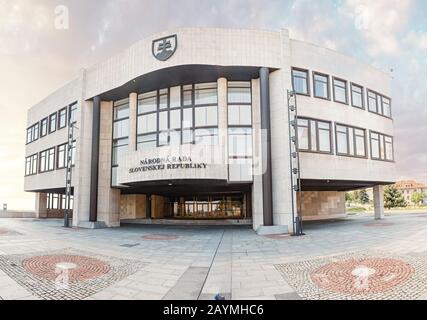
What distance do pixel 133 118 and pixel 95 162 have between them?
5154 millimetres

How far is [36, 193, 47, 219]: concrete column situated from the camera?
3759 cm

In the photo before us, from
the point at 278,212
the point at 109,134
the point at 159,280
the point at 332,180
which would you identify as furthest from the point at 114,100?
the point at 159,280

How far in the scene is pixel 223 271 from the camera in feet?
28.1

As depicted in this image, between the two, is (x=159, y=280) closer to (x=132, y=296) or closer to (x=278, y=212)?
(x=132, y=296)

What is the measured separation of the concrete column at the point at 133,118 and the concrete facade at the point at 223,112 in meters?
0.08

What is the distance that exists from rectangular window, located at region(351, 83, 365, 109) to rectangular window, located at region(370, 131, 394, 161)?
262cm

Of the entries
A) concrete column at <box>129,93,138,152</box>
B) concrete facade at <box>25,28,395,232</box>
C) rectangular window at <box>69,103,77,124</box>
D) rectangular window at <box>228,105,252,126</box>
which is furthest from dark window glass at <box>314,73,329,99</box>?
rectangular window at <box>69,103,77,124</box>

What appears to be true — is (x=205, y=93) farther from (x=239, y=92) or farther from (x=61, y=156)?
(x=61, y=156)

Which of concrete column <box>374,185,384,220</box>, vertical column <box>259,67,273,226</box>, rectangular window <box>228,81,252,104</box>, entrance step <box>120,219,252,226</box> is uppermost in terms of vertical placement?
rectangular window <box>228,81,252,104</box>

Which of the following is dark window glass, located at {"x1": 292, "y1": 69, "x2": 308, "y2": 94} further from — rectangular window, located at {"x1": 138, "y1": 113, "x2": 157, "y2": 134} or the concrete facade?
rectangular window, located at {"x1": 138, "y1": 113, "x2": 157, "y2": 134}

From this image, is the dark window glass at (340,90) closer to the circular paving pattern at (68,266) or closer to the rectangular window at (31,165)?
the circular paving pattern at (68,266)

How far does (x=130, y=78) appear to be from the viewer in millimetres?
21594

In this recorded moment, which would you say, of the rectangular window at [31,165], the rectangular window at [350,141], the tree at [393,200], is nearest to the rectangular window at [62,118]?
the rectangular window at [31,165]
